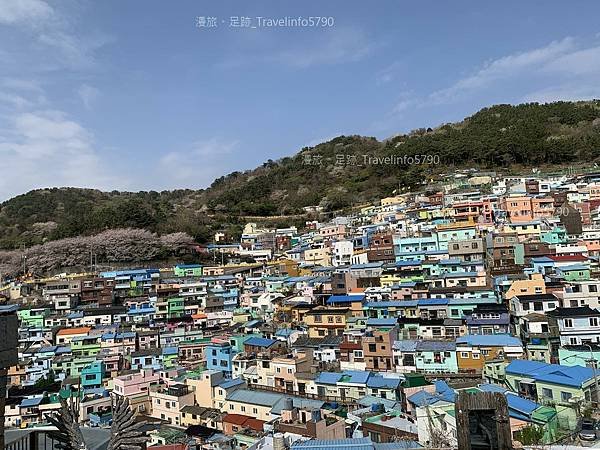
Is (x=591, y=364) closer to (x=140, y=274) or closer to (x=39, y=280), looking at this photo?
(x=140, y=274)

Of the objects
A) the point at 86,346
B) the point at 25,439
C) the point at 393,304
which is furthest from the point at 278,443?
the point at 86,346

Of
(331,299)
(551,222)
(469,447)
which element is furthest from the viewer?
(551,222)

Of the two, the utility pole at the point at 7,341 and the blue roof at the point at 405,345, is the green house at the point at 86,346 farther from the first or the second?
the utility pole at the point at 7,341

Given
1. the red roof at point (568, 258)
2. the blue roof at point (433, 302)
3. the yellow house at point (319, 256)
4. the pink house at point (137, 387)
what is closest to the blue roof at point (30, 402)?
the pink house at point (137, 387)

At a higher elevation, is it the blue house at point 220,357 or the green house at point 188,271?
the green house at point 188,271

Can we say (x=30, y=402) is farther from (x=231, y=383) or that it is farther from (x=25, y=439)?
(x=25, y=439)

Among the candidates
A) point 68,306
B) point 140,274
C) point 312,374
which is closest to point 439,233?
point 312,374

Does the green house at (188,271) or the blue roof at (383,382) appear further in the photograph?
the green house at (188,271)

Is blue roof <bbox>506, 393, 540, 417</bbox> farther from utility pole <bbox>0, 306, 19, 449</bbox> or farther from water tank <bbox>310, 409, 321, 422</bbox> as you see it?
utility pole <bbox>0, 306, 19, 449</bbox>
